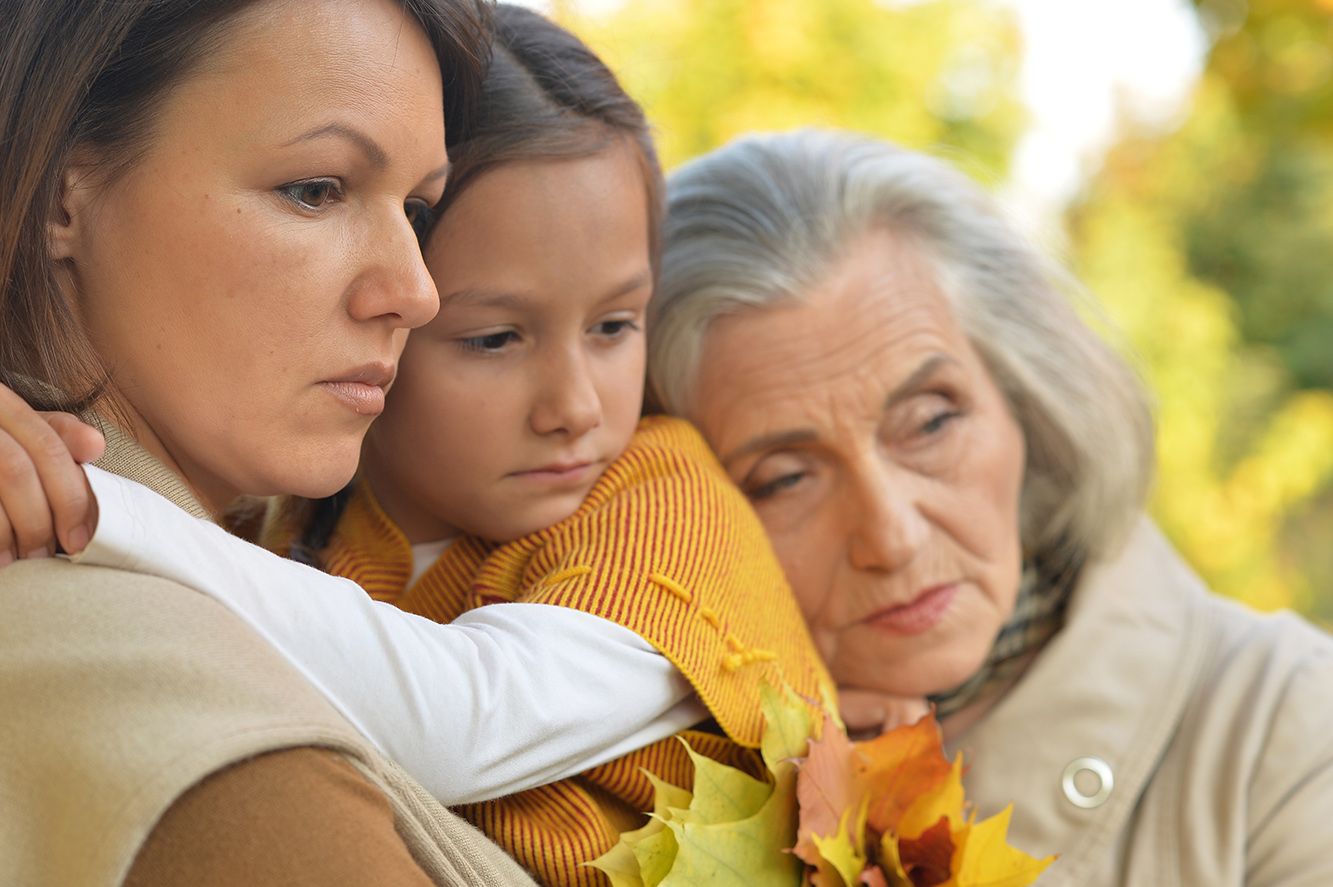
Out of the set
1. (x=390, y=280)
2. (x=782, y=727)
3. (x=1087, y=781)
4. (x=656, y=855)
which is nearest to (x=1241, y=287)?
(x=1087, y=781)

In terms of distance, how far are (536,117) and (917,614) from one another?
1201mm

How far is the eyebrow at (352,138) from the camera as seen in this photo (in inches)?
61.3

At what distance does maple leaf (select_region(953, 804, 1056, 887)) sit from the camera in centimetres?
187

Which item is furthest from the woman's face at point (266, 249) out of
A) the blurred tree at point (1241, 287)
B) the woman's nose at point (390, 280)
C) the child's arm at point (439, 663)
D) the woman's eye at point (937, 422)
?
the blurred tree at point (1241, 287)

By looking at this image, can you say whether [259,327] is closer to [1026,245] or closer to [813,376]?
[813,376]

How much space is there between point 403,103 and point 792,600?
1124mm

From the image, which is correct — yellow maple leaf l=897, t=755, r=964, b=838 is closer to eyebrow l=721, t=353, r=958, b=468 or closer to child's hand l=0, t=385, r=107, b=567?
eyebrow l=721, t=353, r=958, b=468

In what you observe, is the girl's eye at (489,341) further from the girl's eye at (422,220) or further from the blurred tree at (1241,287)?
the blurred tree at (1241,287)

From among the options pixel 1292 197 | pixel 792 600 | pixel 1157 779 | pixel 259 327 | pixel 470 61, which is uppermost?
pixel 470 61

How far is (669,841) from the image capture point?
1.73 meters

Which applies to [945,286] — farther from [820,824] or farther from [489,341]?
[820,824]

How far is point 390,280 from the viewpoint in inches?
65.2

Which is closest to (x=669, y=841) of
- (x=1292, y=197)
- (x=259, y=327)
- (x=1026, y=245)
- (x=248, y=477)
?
(x=248, y=477)

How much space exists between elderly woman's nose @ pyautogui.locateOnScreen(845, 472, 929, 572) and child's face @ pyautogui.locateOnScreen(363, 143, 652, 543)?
664mm
